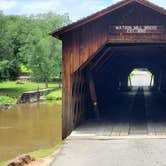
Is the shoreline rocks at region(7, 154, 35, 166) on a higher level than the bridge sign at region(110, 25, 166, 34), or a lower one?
lower

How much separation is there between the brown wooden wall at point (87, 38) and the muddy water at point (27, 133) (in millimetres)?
1697

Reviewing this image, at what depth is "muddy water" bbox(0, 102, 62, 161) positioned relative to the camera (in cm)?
1769

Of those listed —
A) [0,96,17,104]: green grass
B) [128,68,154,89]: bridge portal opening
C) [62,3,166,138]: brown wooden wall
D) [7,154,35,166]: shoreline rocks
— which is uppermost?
[62,3,166,138]: brown wooden wall

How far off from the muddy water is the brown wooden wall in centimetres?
170

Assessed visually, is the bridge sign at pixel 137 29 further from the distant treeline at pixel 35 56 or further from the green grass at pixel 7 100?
the distant treeline at pixel 35 56

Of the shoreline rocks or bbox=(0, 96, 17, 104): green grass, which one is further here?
bbox=(0, 96, 17, 104): green grass

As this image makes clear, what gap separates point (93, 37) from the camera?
1719 cm

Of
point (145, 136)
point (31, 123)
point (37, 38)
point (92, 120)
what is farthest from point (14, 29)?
point (145, 136)

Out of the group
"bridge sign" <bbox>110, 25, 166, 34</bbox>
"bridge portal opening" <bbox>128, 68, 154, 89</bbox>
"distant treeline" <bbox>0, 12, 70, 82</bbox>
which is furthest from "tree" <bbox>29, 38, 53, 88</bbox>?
"bridge sign" <bbox>110, 25, 166, 34</bbox>

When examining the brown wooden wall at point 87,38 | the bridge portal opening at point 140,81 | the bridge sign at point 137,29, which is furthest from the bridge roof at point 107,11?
the bridge portal opening at point 140,81

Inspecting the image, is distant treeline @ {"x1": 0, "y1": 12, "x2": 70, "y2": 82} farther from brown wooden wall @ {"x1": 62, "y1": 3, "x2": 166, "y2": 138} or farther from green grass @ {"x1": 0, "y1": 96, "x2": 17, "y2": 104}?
brown wooden wall @ {"x1": 62, "y1": 3, "x2": 166, "y2": 138}

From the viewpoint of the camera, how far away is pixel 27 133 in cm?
2200

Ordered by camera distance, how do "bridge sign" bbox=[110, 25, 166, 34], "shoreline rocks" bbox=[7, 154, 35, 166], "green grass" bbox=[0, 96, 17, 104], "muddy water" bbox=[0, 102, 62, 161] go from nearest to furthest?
"shoreline rocks" bbox=[7, 154, 35, 166]
"bridge sign" bbox=[110, 25, 166, 34]
"muddy water" bbox=[0, 102, 62, 161]
"green grass" bbox=[0, 96, 17, 104]

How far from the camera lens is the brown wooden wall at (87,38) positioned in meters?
17.0
